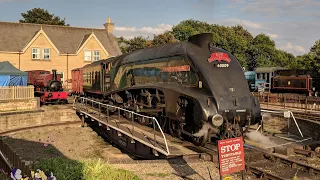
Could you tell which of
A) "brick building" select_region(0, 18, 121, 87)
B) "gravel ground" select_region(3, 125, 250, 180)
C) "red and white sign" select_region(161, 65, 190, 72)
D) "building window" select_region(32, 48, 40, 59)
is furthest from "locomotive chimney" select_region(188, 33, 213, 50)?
"building window" select_region(32, 48, 40, 59)

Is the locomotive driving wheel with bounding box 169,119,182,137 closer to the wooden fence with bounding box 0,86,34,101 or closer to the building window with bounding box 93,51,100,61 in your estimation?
the wooden fence with bounding box 0,86,34,101

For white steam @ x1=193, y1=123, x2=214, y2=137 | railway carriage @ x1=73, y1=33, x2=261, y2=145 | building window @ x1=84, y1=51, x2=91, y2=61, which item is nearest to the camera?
white steam @ x1=193, y1=123, x2=214, y2=137

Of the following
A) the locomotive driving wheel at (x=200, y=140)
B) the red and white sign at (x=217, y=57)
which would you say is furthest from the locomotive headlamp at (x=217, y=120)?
the red and white sign at (x=217, y=57)

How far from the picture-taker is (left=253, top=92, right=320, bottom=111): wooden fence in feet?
87.4

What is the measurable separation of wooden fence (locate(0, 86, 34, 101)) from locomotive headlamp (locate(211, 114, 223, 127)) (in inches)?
731

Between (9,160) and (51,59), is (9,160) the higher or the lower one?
the lower one

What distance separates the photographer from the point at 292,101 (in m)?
29.2

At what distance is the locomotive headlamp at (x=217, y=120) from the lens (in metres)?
10.7

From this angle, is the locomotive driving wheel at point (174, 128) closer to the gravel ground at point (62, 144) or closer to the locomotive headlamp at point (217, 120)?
the locomotive headlamp at point (217, 120)

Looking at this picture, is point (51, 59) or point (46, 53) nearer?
point (46, 53)

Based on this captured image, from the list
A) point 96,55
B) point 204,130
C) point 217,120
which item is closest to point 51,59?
point 96,55

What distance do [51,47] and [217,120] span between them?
36.9 metres

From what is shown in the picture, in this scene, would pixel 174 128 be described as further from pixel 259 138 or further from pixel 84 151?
pixel 84 151

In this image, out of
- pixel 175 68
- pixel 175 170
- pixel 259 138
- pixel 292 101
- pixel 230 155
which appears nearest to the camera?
pixel 230 155
